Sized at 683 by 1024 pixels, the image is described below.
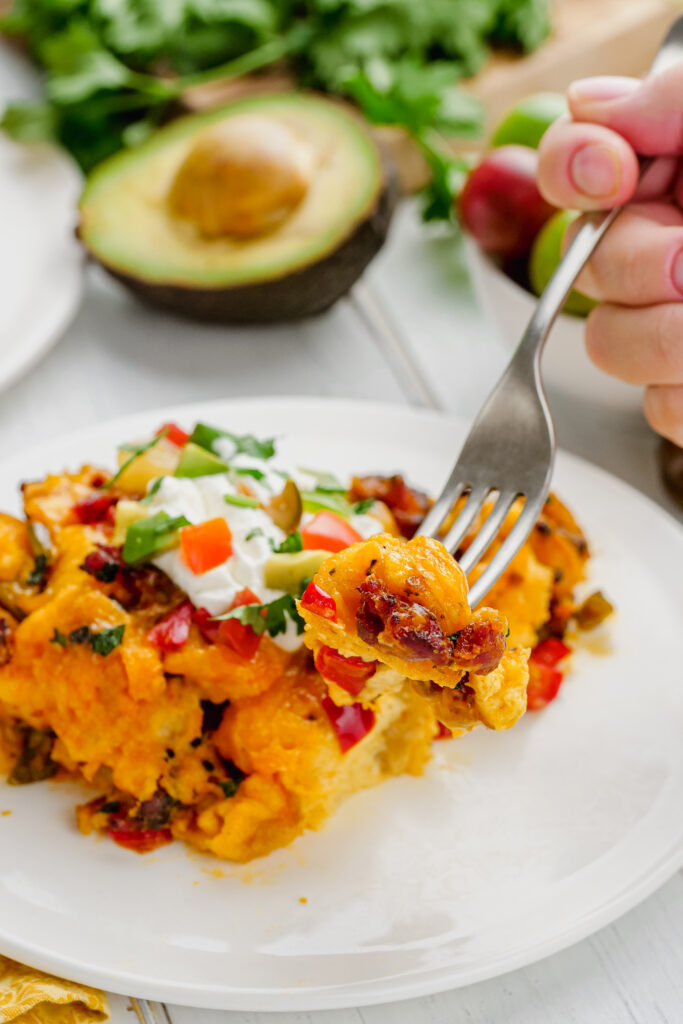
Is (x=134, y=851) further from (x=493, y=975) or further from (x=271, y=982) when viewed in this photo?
(x=493, y=975)

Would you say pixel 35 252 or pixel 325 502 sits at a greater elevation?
pixel 325 502

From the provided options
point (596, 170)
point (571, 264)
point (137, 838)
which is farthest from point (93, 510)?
point (596, 170)

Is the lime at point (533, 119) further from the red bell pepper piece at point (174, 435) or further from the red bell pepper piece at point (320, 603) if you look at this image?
the red bell pepper piece at point (320, 603)

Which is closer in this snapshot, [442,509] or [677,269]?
[442,509]

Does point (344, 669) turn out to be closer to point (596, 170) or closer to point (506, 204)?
point (596, 170)

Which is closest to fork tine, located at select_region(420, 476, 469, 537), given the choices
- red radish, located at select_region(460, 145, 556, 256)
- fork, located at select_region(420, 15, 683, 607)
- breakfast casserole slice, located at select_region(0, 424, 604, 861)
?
fork, located at select_region(420, 15, 683, 607)

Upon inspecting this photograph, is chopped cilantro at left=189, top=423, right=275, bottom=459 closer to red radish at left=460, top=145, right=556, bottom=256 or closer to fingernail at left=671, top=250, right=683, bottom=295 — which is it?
fingernail at left=671, top=250, right=683, bottom=295

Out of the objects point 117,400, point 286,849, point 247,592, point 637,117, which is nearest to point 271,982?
point 286,849
